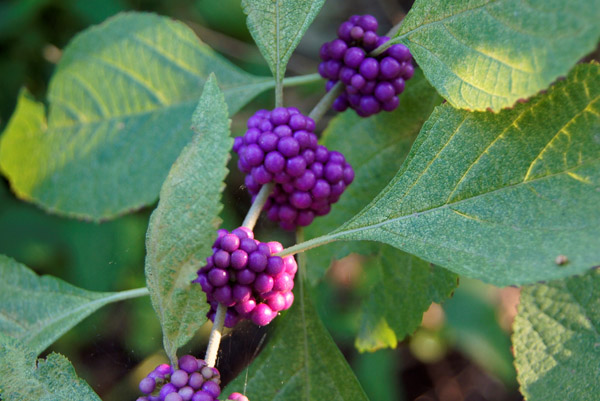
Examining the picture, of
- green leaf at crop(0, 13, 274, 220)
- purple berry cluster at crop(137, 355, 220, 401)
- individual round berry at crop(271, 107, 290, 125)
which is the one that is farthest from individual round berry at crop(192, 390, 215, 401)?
green leaf at crop(0, 13, 274, 220)

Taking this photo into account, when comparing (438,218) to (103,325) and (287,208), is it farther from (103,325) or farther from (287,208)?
(103,325)

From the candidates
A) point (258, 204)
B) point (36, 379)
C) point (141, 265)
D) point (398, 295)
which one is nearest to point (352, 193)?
point (398, 295)

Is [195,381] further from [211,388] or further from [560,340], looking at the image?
[560,340]

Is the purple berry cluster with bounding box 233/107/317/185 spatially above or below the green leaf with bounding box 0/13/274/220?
above

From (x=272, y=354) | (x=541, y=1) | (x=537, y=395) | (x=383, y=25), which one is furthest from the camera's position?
(x=383, y=25)

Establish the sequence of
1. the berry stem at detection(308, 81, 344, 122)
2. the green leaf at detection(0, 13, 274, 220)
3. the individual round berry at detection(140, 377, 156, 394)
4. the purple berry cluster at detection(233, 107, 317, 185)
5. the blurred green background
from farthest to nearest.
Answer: the blurred green background, the green leaf at detection(0, 13, 274, 220), the berry stem at detection(308, 81, 344, 122), the purple berry cluster at detection(233, 107, 317, 185), the individual round berry at detection(140, 377, 156, 394)

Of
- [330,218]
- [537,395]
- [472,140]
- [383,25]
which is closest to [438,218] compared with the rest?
[472,140]

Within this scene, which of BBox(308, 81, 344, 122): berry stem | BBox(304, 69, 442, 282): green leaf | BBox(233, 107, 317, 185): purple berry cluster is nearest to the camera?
BBox(233, 107, 317, 185): purple berry cluster

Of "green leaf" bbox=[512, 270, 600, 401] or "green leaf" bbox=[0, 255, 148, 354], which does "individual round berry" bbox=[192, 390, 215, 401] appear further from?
"green leaf" bbox=[512, 270, 600, 401]
